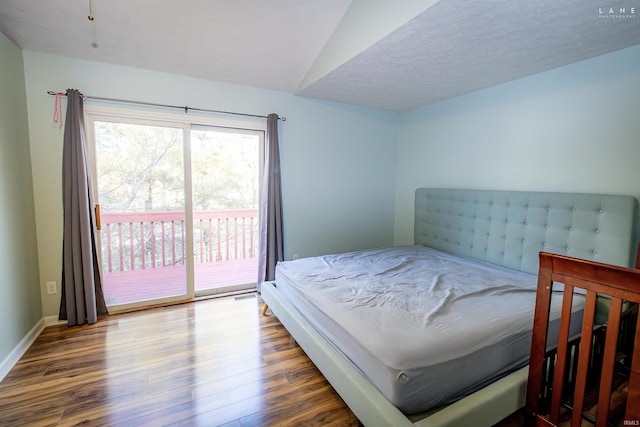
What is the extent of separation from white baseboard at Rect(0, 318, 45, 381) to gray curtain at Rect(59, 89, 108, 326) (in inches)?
6.8

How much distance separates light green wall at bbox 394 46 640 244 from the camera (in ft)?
6.95

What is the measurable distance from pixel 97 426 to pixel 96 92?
2.67 metres

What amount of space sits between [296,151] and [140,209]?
1871 millimetres

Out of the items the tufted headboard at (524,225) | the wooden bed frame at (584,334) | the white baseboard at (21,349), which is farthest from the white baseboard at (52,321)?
the tufted headboard at (524,225)

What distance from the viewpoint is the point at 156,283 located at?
3326 mm

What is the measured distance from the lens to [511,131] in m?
2.80

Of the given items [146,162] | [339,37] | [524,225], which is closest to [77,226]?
[146,162]

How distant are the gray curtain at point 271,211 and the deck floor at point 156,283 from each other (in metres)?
0.48

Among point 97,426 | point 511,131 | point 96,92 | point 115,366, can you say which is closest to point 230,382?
point 97,426

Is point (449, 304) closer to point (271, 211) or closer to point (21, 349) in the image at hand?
point (271, 211)

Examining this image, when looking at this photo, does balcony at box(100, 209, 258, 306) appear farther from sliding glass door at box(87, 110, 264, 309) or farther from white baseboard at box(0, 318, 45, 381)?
white baseboard at box(0, 318, 45, 381)

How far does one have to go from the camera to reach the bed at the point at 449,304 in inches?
52.9

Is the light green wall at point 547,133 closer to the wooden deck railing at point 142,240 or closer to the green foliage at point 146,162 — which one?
the green foliage at point 146,162

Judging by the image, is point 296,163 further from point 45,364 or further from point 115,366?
point 45,364
